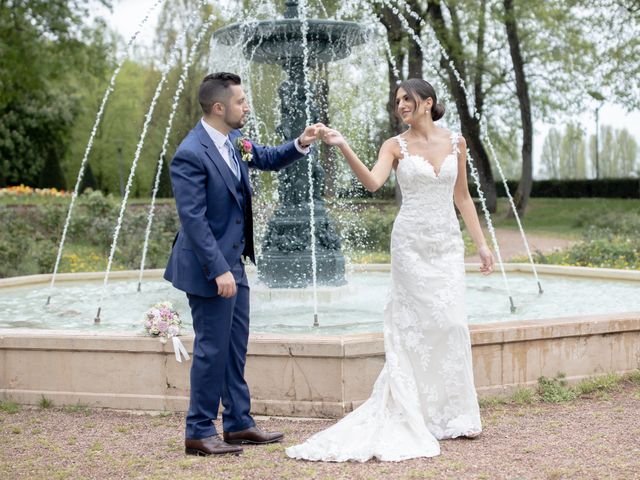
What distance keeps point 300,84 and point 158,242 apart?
7277 millimetres

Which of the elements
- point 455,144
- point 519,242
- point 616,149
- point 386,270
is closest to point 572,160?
→ point 616,149

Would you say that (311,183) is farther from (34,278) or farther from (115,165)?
(115,165)

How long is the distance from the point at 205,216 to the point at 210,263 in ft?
1.04

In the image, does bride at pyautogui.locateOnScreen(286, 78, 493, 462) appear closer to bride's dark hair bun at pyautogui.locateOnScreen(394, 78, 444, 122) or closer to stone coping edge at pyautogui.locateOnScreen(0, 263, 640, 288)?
bride's dark hair bun at pyautogui.locateOnScreen(394, 78, 444, 122)

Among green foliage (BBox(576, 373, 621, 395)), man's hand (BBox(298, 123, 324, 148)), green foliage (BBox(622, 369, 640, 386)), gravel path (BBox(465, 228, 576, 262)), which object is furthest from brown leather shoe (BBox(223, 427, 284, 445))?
gravel path (BBox(465, 228, 576, 262))

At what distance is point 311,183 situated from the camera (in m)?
9.72

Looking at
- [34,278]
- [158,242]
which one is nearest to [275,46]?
[34,278]

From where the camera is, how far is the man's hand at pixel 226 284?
453 centimetres

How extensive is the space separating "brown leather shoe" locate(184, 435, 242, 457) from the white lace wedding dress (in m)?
0.45

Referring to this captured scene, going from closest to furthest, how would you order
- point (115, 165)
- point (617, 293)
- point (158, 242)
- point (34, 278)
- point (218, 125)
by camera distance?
point (218, 125) < point (617, 293) < point (34, 278) < point (158, 242) < point (115, 165)

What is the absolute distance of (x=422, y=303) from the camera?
5.22 metres

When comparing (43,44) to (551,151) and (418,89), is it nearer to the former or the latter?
(418,89)

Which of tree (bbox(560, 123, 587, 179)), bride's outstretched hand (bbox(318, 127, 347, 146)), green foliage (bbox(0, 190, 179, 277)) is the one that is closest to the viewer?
bride's outstretched hand (bbox(318, 127, 347, 146))

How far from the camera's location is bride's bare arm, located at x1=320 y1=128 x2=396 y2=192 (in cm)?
486
